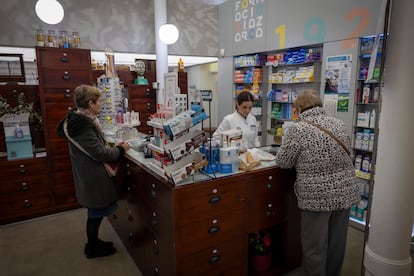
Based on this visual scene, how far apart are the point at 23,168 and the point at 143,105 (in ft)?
7.75

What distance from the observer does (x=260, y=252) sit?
2543 millimetres

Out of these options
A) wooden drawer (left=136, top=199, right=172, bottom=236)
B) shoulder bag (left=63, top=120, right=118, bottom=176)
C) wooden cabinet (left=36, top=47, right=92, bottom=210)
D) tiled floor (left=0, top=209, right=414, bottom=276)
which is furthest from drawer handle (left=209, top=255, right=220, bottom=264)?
wooden cabinet (left=36, top=47, right=92, bottom=210)

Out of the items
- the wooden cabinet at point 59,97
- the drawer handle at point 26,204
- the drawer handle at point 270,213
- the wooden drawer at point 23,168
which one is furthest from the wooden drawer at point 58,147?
the drawer handle at point 270,213

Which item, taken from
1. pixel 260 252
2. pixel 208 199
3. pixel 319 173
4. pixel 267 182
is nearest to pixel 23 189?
pixel 208 199

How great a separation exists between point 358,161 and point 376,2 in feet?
6.55

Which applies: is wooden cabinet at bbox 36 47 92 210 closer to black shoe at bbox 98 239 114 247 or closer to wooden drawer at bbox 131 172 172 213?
black shoe at bbox 98 239 114 247

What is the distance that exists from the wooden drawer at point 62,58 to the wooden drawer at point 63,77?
2.7 inches

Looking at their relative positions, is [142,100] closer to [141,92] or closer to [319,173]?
[141,92]

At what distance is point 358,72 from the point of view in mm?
3627

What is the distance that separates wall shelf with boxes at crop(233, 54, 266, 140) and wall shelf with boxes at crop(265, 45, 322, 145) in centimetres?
15

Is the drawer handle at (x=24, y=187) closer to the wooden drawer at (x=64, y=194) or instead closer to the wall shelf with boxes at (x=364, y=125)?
the wooden drawer at (x=64, y=194)

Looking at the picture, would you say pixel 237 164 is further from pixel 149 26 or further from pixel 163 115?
pixel 149 26

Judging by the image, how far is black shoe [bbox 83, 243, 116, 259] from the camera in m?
3.03

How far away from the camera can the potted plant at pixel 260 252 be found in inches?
100
